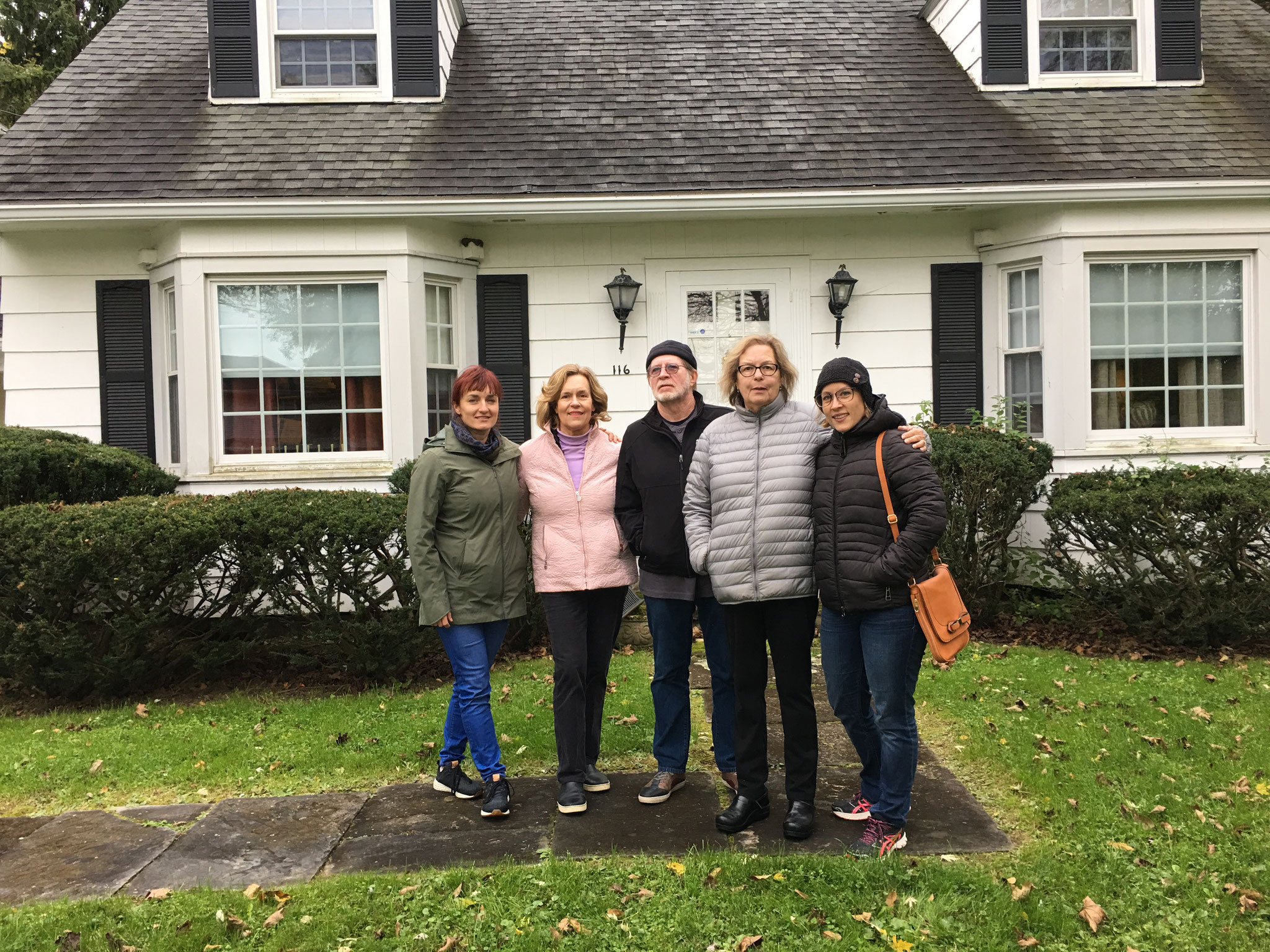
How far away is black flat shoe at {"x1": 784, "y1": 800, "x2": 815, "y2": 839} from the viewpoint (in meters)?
3.65

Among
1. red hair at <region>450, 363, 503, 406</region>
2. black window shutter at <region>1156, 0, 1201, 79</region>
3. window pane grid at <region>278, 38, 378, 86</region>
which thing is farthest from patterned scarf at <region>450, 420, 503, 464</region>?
black window shutter at <region>1156, 0, 1201, 79</region>

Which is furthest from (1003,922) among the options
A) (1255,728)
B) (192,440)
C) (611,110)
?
(611,110)

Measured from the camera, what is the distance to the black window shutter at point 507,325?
855 centimetres

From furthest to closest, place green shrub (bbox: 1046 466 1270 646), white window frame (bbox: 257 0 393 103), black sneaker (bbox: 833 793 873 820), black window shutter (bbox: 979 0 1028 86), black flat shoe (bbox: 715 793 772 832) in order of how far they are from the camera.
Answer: black window shutter (bbox: 979 0 1028 86)
white window frame (bbox: 257 0 393 103)
green shrub (bbox: 1046 466 1270 646)
black sneaker (bbox: 833 793 873 820)
black flat shoe (bbox: 715 793 772 832)

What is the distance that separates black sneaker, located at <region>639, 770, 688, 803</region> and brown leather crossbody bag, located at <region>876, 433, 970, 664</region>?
1367 millimetres

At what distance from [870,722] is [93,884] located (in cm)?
297

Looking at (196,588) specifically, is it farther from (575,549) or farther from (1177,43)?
(1177,43)

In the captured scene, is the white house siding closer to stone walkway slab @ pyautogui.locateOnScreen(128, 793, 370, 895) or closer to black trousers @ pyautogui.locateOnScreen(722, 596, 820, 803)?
stone walkway slab @ pyautogui.locateOnScreen(128, 793, 370, 895)

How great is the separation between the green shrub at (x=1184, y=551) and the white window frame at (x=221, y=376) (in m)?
5.34

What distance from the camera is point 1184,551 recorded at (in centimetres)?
618

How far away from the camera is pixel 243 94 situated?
29.2 ft

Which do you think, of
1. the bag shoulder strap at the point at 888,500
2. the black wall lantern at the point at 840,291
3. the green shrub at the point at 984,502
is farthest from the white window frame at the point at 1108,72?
the bag shoulder strap at the point at 888,500

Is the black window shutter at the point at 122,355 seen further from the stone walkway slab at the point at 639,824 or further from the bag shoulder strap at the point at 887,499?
the bag shoulder strap at the point at 887,499

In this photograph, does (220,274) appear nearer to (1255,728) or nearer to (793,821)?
(793,821)
